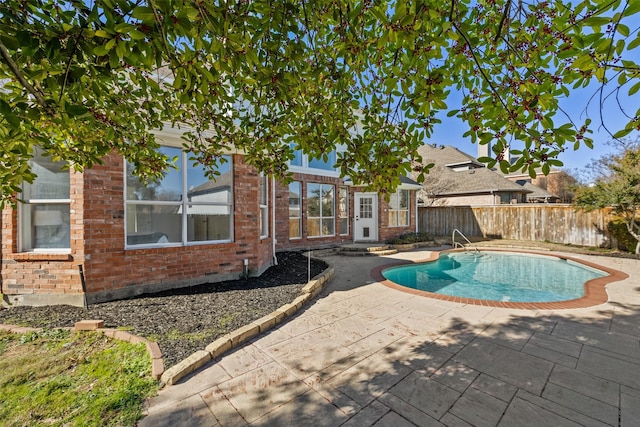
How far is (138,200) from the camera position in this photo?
17.2 ft

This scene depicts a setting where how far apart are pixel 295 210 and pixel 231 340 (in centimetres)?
826

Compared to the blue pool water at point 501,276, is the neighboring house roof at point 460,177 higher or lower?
higher

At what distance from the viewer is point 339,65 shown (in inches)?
113

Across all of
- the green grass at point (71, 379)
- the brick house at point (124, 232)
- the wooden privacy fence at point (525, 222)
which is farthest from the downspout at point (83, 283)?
the wooden privacy fence at point (525, 222)

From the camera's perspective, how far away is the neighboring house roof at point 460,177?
19.5m

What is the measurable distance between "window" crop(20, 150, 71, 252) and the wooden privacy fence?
17.5m

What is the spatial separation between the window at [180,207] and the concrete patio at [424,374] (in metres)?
3.06

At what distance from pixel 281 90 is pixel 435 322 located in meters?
3.81

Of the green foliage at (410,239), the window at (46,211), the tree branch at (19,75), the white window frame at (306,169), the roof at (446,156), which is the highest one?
the roof at (446,156)

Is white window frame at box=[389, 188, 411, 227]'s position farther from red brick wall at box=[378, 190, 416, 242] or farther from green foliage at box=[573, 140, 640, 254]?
green foliage at box=[573, 140, 640, 254]

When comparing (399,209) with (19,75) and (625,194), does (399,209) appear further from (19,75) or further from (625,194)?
(19,75)

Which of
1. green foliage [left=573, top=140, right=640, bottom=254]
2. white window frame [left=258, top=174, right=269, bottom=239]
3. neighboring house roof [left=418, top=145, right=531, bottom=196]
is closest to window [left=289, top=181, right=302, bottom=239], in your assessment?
white window frame [left=258, top=174, right=269, bottom=239]

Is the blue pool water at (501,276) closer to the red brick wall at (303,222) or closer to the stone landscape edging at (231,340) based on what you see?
the stone landscape edging at (231,340)

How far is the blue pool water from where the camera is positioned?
6.81 metres
